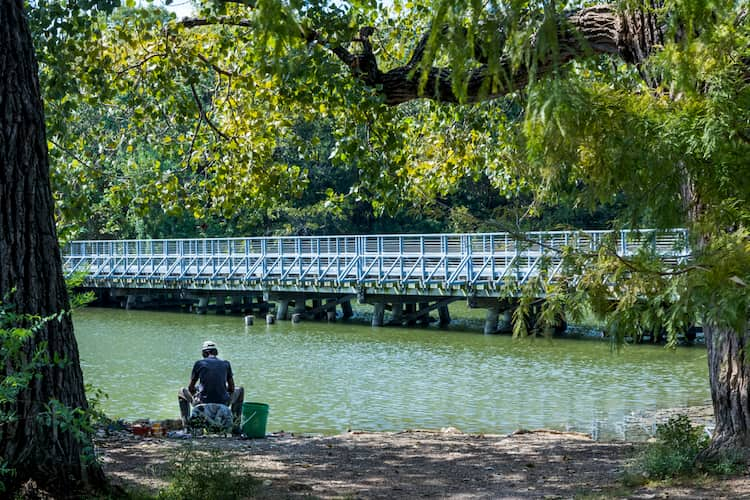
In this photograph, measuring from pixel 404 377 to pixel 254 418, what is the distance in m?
8.59

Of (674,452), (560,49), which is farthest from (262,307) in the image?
(560,49)

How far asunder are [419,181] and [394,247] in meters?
16.5

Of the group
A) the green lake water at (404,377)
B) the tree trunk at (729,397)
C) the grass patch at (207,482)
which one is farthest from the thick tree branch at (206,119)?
the tree trunk at (729,397)

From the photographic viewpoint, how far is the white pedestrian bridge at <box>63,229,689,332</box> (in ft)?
84.1

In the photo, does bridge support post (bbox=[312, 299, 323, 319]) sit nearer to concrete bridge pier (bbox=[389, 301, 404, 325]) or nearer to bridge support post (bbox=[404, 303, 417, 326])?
bridge support post (bbox=[404, 303, 417, 326])

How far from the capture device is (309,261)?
102 feet

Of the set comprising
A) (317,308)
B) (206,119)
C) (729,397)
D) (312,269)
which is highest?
(206,119)

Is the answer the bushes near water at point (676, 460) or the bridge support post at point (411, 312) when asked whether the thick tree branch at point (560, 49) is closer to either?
the bushes near water at point (676, 460)

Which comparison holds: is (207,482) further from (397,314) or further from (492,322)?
(397,314)

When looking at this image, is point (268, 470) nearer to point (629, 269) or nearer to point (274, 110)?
point (629, 269)

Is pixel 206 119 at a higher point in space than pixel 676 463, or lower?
higher

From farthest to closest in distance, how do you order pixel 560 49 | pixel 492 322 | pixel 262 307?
pixel 262 307 → pixel 492 322 → pixel 560 49

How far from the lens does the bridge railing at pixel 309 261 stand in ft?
83.9

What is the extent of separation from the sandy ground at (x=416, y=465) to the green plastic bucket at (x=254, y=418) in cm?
13
